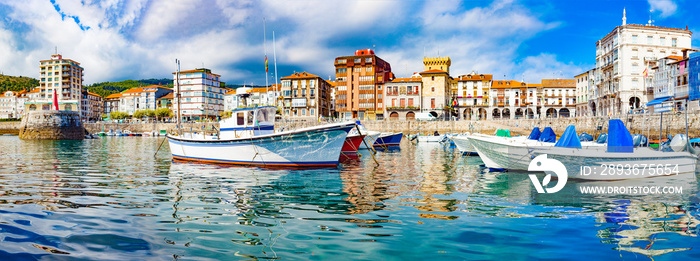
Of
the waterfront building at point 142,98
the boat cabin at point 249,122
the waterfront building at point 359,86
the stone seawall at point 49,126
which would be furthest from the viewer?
the waterfront building at point 142,98

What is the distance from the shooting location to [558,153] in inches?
579

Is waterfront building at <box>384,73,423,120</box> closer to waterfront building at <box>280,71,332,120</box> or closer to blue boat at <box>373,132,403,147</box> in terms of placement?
waterfront building at <box>280,71,332,120</box>

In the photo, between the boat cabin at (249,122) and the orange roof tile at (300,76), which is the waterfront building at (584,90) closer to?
the orange roof tile at (300,76)

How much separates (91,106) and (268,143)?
160062mm

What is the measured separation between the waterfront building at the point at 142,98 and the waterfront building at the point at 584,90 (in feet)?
441

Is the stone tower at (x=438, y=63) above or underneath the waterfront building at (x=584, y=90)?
above

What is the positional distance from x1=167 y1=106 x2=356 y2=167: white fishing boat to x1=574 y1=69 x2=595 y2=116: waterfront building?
88405mm

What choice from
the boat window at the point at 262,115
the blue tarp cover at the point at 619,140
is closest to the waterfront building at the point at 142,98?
the boat window at the point at 262,115

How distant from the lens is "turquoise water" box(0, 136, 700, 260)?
6.18m

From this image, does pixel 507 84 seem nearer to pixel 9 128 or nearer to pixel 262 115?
pixel 262 115

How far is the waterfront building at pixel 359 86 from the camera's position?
93938 millimetres

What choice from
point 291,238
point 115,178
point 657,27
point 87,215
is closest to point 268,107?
point 115,178

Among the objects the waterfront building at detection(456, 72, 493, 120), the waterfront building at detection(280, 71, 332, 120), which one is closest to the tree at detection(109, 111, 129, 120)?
the waterfront building at detection(280, 71, 332, 120)

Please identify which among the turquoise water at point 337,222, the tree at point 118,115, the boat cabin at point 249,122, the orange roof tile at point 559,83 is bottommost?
the turquoise water at point 337,222
